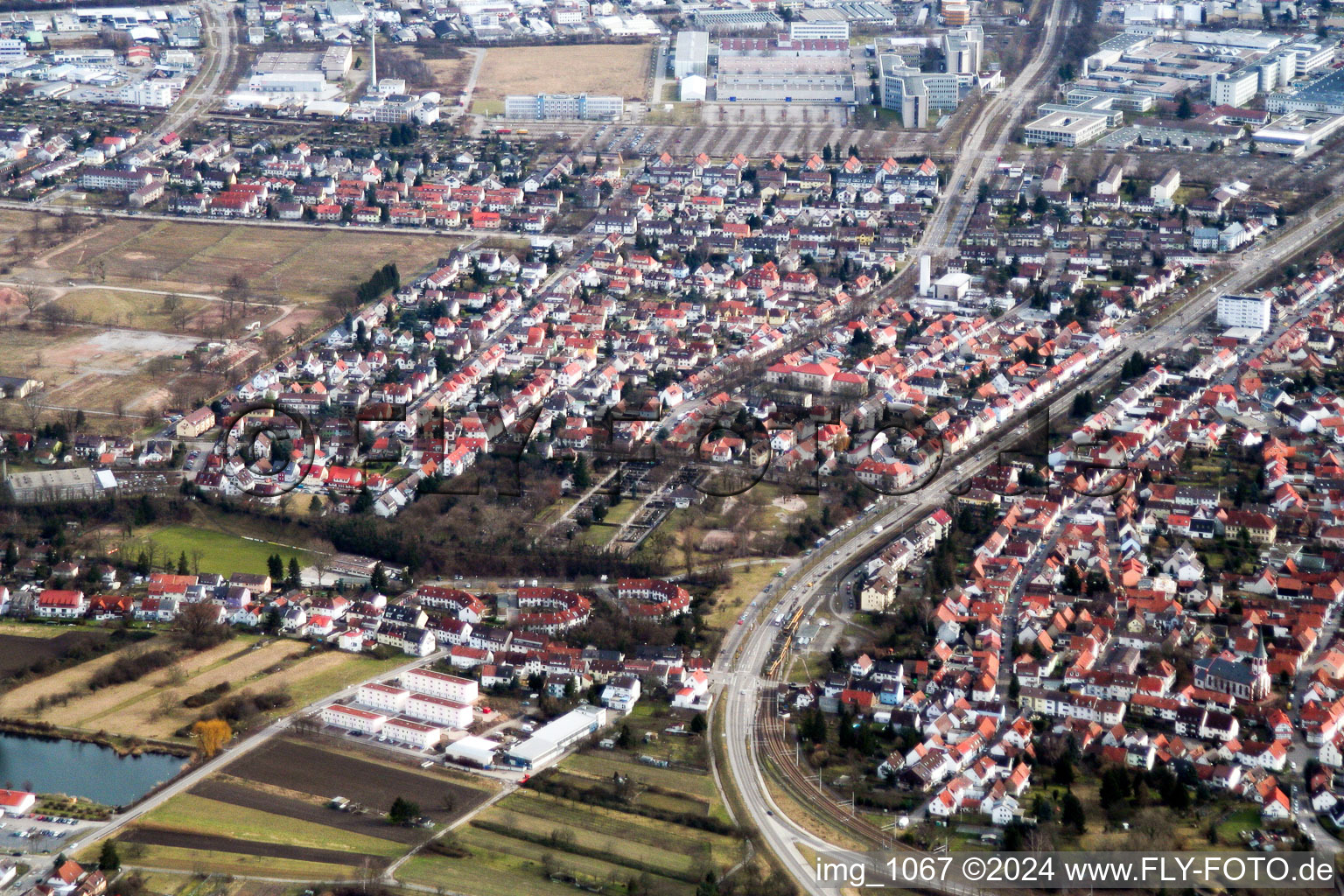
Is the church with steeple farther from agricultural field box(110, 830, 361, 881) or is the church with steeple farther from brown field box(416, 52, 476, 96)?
brown field box(416, 52, 476, 96)

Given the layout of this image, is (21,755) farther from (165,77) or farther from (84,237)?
(165,77)

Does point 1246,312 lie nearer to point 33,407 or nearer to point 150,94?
point 33,407

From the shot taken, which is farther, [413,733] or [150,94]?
[150,94]

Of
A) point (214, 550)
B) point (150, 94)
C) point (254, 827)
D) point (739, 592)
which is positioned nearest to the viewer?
point (254, 827)

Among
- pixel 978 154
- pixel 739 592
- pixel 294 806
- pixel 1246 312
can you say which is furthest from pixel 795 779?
pixel 978 154

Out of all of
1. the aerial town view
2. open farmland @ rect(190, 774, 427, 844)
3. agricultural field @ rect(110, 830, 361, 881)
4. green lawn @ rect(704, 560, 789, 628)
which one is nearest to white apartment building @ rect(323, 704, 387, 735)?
the aerial town view

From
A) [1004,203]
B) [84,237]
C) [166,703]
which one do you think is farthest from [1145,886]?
[84,237]
